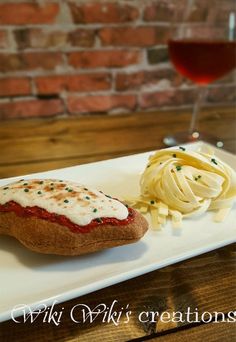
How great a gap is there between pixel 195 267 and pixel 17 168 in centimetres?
59

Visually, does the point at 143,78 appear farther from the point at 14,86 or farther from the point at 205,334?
the point at 205,334

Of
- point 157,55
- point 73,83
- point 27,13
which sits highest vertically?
point 27,13

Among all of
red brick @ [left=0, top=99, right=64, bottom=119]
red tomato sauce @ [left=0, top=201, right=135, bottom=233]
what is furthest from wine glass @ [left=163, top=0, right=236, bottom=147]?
red tomato sauce @ [left=0, top=201, right=135, bottom=233]

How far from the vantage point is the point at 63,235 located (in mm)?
566

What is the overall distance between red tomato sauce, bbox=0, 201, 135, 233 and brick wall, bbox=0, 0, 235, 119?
1.00 meters

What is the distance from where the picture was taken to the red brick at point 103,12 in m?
1.49

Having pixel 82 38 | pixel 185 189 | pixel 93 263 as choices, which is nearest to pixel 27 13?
pixel 82 38

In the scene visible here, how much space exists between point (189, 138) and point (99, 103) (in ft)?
1.78

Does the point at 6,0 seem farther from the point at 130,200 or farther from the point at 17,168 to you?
the point at 130,200

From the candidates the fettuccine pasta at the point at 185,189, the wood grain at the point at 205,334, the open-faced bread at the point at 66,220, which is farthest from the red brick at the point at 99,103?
the wood grain at the point at 205,334

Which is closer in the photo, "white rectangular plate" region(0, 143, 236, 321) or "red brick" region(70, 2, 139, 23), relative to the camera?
"white rectangular plate" region(0, 143, 236, 321)

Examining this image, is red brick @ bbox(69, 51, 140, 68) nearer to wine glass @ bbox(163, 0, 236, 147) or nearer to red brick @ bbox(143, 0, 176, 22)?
red brick @ bbox(143, 0, 176, 22)

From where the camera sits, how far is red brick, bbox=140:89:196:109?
5.72 feet

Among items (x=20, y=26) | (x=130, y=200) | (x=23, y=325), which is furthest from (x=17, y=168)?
(x=20, y=26)
